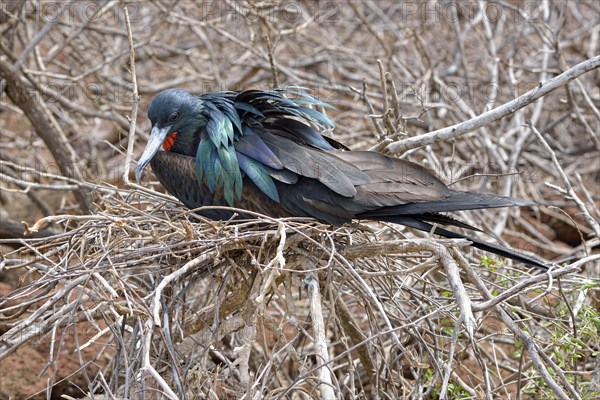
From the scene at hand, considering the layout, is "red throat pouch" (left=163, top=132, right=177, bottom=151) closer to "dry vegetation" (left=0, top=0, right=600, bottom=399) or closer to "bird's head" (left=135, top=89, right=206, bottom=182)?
"bird's head" (left=135, top=89, right=206, bottom=182)

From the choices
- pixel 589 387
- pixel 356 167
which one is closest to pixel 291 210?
pixel 356 167

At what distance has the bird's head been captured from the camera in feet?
9.38

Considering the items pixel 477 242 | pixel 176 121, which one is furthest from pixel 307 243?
pixel 176 121

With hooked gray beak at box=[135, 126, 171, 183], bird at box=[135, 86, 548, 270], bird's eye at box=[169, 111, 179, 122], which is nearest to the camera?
bird at box=[135, 86, 548, 270]

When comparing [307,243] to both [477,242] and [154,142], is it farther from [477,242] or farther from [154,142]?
[154,142]

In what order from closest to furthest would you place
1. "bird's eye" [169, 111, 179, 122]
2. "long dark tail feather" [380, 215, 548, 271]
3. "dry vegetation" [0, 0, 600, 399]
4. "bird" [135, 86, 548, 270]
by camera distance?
"dry vegetation" [0, 0, 600, 399], "long dark tail feather" [380, 215, 548, 271], "bird" [135, 86, 548, 270], "bird's eye" [169, 111, 179, 122]

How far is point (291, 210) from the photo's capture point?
2.63 meters

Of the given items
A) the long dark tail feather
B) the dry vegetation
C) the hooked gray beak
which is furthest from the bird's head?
the long dark tail feather

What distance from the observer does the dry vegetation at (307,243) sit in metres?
2.16

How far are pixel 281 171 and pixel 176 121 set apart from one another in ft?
1.55

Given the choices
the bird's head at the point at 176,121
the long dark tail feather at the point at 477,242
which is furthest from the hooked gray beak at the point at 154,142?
the long dark tail feather at the point at 477,242

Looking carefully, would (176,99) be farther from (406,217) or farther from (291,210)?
(406,217)

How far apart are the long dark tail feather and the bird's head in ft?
2.42

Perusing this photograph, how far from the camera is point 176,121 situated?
288cm
